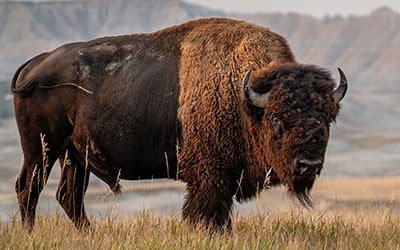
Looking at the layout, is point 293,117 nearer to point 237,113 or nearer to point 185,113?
point 237,113

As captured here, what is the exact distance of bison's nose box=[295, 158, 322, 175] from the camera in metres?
5.32

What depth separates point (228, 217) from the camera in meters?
6.13

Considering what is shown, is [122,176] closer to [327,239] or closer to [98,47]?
[98,47]

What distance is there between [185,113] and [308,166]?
162cm

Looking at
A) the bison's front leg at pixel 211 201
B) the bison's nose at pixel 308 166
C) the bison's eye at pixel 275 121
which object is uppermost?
the bison's eye at pixel 275 121

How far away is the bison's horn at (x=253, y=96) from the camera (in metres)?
5.73

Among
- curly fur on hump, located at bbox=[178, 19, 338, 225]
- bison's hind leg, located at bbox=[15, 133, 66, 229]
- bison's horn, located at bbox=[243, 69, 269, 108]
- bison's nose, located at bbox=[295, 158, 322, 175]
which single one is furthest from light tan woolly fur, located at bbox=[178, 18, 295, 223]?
bison's hind leg, located at bbox=[15, 133, 66, 229]

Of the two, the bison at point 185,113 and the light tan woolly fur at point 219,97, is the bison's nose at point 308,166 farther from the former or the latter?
the light tan woolly fur at point 219,97

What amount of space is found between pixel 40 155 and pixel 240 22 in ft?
9.62

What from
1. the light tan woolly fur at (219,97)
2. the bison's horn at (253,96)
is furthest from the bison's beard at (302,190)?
the bison's horn at (253,96)

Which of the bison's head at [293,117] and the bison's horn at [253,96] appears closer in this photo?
the bison's head at [293,117]

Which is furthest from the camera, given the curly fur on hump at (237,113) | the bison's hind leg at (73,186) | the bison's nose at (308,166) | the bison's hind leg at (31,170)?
the bison's hind leg at (73,186)

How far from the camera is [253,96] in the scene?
5.75 m

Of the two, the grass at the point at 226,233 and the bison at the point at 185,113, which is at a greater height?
the bison at the point at 185,113
